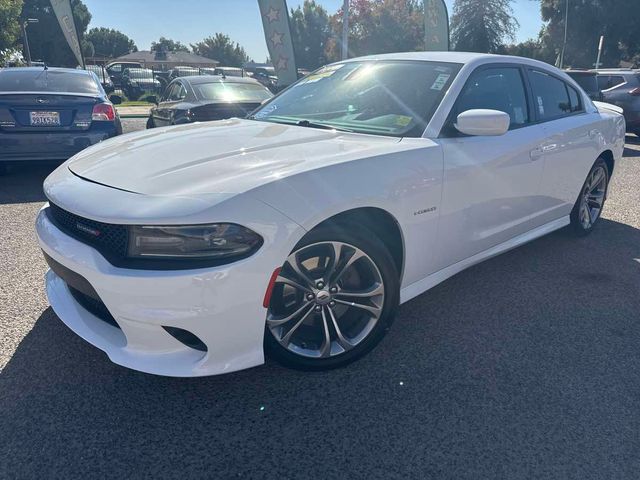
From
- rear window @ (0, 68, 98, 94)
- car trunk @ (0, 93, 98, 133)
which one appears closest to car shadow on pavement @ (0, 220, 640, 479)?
car trunk @ (0, 93, 98, 133)

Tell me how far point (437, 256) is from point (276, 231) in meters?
1.22

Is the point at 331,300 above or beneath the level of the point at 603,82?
above

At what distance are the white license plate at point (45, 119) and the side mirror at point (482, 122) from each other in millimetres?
4936

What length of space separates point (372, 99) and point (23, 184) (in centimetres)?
513

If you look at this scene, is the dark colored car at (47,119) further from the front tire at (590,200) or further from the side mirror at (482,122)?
the front tire at (590,200)

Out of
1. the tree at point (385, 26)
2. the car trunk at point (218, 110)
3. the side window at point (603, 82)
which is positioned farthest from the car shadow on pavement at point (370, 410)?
the tree at point (385, 26)

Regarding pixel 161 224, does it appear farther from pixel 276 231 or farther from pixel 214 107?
pixel 214 107

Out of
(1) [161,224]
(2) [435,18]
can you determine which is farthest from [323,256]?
(2) [435,18]

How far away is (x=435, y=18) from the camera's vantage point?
18016mm

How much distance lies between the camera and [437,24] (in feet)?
59.2

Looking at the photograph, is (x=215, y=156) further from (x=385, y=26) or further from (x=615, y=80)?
(x=385, y=26)

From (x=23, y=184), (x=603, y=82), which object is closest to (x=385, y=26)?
(x=603, y=82)

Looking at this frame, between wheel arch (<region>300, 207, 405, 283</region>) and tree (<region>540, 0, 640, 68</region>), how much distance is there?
4361cm

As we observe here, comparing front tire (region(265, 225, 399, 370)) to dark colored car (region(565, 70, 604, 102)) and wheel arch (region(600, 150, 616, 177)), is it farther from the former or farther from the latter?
dark colored car (region(565, 70, 604, 102))
